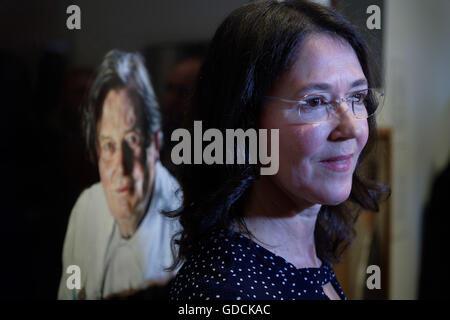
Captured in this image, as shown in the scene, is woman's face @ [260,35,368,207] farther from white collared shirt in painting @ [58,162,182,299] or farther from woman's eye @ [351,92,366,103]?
white collared shirt in painting @ [58,162,182,299]

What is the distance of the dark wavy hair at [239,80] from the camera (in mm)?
623

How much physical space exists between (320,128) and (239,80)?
0.48 feet

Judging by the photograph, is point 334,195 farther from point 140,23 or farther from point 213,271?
point 140,23

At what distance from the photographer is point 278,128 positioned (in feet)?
2.11

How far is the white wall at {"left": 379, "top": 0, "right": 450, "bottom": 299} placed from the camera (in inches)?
51.9

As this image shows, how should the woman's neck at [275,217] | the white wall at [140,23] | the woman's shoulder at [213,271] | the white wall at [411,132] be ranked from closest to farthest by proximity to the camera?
the woman's shoulder at [213,271], the woman's neck at [275,217], the white wall at [140,23], the white wall at [411,132]

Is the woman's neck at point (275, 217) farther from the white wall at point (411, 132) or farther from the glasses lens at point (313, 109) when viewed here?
the white wall at point (411, 132)

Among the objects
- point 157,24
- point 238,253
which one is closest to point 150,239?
point 238,253

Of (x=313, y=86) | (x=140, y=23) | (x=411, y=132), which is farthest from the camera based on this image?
(x=411, y=132)

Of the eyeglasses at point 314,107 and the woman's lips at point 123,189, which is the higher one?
the eyeglasses at point 314,107

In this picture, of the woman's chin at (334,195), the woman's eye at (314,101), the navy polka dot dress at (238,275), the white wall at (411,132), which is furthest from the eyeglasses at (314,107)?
the white wall at (411,132)

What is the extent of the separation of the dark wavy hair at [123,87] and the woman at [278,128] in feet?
0.90

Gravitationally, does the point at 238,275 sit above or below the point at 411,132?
below

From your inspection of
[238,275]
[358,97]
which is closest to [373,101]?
[358,97]
